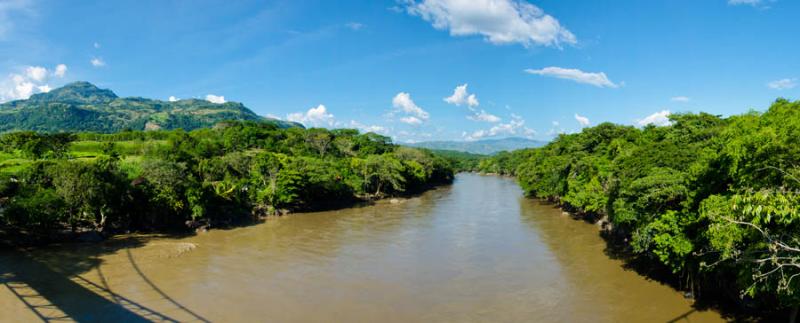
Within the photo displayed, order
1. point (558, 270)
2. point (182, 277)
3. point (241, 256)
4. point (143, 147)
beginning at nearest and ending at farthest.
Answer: point (182, 277) < point (558, 270) < point (241, 256) < point (143, 147)

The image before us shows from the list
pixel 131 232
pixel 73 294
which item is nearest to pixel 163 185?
pixel 131 232

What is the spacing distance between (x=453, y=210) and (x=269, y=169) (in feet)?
64.7

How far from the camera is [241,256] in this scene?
82.5 ft

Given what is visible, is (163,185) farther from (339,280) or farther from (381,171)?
(381,171)

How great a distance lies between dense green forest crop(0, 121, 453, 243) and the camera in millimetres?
25969

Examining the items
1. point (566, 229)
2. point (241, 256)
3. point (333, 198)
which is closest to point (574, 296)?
point (566, 229)

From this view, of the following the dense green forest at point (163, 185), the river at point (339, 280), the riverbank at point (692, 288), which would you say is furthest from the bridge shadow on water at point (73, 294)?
the riverbank at point (692, 288)

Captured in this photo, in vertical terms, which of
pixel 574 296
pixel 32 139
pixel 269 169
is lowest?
pixel 574 296

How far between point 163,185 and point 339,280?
17829 mm

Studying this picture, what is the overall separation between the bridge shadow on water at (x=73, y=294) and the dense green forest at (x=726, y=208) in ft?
55.8

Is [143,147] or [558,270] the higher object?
[143,147]

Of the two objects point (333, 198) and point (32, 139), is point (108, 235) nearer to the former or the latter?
point (333, 198)

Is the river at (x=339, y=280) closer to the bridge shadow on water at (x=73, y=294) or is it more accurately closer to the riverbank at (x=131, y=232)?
the bridge shadow on water at (x=73, y=294)

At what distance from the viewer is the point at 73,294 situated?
17594 mm
